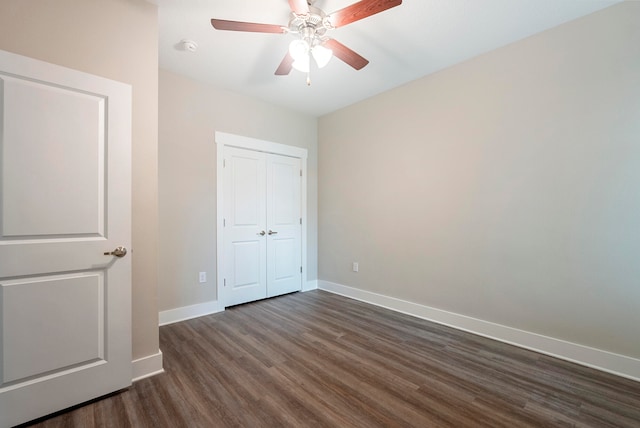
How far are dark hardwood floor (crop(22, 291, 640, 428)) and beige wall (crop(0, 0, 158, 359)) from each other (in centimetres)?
47

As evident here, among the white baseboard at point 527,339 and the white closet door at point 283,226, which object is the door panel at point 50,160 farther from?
the white baseboard at point 527,339

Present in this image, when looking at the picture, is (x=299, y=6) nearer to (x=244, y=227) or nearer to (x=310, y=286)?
(x=244, y=227)

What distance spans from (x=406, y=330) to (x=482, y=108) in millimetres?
2356

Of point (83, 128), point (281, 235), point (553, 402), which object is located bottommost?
point (553, 402)

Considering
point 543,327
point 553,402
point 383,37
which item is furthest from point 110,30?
point 543,327

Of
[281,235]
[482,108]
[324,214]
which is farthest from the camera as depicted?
[324,214]

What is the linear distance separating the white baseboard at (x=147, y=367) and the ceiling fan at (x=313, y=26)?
91.9 inches

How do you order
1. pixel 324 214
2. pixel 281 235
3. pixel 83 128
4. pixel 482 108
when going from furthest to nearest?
pixel 324 214 → pixel 281 235 → pixel 482 108 → pixel 83 128

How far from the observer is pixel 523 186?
2.41 m

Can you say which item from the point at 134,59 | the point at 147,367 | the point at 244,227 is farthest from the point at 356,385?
the point at 134,59

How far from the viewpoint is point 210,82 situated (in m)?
3.16

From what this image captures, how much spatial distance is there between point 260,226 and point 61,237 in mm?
2207

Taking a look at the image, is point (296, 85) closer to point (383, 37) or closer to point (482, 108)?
point (383, 37)

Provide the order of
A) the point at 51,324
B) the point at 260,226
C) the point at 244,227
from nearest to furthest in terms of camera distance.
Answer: the point at 51,324 < the point at 244,227 < the point at 260,226
